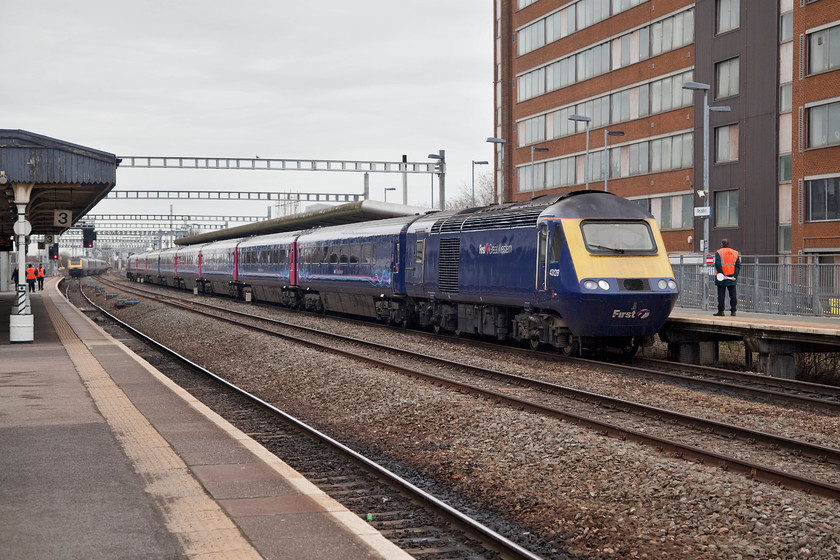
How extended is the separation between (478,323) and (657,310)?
5540 mm

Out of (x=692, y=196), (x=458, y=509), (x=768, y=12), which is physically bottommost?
(x=458, y=509)

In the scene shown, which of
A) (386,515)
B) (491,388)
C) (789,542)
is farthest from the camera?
(491,388)

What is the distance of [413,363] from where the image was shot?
1914 centimetres

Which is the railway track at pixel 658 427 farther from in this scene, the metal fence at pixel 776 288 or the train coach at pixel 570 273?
the metal fence at pixel 776 288

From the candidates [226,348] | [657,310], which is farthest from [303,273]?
[657,310]

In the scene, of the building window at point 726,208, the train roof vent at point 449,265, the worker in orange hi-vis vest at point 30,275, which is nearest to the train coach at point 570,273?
the train roof vent at point 449,265

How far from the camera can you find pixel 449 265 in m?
23.7

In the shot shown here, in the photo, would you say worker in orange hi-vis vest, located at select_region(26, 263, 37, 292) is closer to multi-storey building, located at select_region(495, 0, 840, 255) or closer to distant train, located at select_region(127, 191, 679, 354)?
distant train, located at select_region(127, 191, 679, 354)

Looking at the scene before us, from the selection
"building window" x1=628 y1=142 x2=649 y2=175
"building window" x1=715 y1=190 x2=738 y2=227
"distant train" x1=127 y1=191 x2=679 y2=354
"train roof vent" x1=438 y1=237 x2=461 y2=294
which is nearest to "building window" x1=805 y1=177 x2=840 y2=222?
"building window" x1=715 y1=190 x2=738 y2=227

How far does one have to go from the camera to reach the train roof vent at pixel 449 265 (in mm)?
23250

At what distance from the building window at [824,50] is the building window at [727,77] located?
188 inches

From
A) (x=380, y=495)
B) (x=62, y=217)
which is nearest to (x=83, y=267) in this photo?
(x=62, y=217)

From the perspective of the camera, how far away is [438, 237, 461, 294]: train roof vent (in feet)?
76.3

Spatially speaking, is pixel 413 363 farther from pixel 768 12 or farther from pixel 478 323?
pixel 768 12
